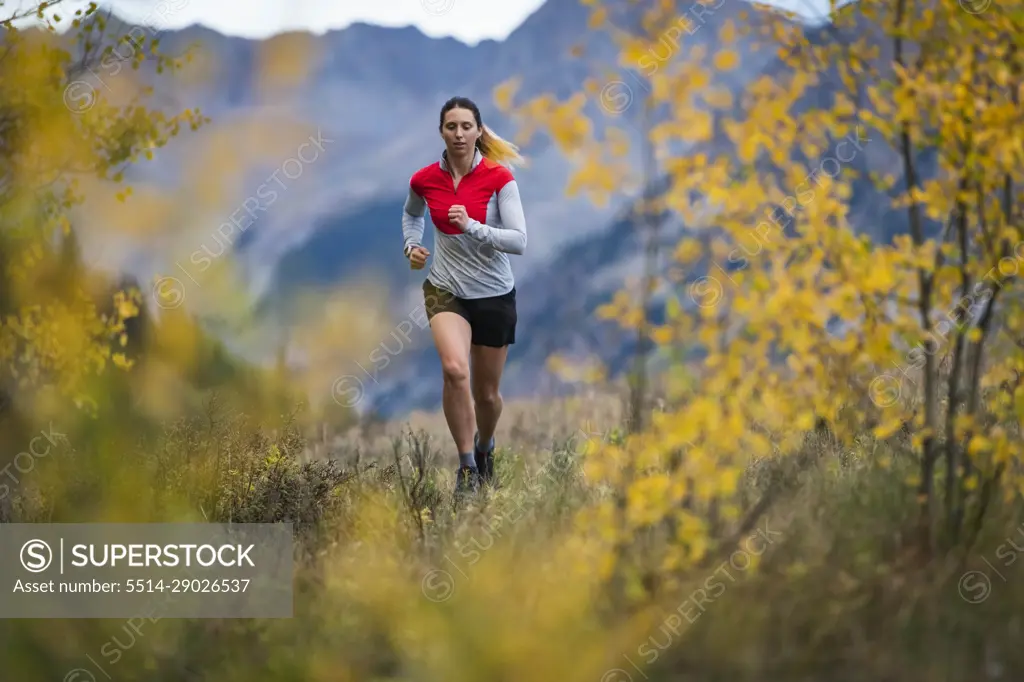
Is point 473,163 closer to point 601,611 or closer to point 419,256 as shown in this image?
point 419,256

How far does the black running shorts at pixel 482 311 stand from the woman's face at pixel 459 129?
661mm

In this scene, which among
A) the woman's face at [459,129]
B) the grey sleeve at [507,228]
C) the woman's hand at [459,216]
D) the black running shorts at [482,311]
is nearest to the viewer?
the woman's hand at [459,216]

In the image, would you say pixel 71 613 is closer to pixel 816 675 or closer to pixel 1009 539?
pixel 816 675

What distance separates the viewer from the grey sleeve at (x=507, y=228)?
Result: 14.6ft

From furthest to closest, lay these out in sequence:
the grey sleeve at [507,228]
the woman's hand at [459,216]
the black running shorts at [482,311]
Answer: the black running shorts at [482,311] → the grey sleeve at [507,228] → the woman's hand at [459,216]

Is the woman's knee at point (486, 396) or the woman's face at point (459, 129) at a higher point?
the woman's face at point (459, 129)

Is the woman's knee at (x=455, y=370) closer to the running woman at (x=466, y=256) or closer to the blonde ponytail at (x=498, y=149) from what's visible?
the running woman at (x=466, y=256)

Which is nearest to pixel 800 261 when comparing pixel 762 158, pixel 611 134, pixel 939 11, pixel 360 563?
pixel 762 158

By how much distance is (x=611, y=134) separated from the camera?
320cm

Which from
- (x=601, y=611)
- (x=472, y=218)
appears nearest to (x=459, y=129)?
(x=472, y=218)

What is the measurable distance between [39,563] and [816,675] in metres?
2.96

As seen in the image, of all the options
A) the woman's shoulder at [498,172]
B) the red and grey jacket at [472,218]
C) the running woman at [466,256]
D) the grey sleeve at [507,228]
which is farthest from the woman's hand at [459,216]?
the woman's shoulder at [498,172]

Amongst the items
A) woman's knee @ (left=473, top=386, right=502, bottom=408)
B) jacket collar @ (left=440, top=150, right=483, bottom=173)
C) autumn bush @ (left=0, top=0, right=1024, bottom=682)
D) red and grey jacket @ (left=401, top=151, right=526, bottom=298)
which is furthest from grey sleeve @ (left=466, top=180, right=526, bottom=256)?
Result: autumn bush @ (left=0, top=0, right=1024, bottom=682)

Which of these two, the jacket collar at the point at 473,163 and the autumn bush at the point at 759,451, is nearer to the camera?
the autumn bush at the point at 759,451
